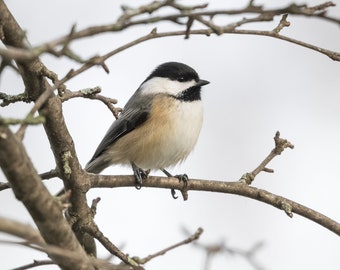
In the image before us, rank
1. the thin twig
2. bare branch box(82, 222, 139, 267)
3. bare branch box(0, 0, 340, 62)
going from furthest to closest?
1. bare branch box(82, 222, 139, 267)
2. the thin twig
3. bare branch box(0, 0, 340, 62)

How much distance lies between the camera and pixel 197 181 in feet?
9.12

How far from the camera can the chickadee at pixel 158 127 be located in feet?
12.7

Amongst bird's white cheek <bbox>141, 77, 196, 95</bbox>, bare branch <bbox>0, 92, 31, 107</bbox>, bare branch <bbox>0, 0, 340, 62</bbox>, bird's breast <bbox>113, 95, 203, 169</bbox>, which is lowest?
bare branch <bbox>0, 0, 340, 62</bbox>

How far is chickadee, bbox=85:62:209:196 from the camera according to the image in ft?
12.7

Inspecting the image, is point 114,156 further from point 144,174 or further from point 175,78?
point 144,174

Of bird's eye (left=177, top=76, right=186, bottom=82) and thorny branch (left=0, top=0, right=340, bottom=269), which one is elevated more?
bird's eye (left=177, top=76, right=186, bottom=82)

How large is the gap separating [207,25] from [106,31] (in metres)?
0.34

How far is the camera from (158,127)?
12.7 ft

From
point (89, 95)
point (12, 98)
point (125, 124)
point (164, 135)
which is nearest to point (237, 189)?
point (89, 95)

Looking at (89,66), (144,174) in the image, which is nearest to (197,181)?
(144,174)

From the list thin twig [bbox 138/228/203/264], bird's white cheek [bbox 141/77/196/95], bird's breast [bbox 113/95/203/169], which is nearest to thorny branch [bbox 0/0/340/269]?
thin twig [bbox 138/228/203/264]

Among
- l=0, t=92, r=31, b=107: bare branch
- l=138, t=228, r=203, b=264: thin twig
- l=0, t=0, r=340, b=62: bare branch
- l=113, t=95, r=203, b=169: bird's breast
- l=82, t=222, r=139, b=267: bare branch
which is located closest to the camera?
l=0, t=0, r=340, b=62: bare branch

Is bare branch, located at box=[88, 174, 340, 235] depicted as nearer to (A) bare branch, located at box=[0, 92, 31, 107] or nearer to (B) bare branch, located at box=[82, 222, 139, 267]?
(B) bare branch, located at box=[82, 222, 139, 267]

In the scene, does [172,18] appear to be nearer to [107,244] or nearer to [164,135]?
[107,244]
